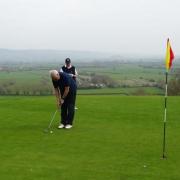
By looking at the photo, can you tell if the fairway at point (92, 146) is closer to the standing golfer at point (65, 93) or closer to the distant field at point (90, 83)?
the standing golfer at point (65, 93)

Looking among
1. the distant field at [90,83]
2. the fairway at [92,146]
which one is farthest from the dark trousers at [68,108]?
the distant field at [90,83]

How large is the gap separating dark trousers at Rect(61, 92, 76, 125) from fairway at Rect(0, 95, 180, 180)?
439mm

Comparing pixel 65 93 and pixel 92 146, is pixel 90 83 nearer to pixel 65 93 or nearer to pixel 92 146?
pixel 65 93

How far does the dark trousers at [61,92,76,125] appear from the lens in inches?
634

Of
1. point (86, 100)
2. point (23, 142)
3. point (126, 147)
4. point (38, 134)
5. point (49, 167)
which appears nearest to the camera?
point (49, 167)

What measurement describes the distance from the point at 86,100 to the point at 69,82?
34.6 ft

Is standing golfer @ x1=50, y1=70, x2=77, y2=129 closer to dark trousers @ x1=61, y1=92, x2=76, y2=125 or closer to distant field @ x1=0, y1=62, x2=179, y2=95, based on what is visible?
dark trousers @ x1=61, y1=92, x2=76, y2=125

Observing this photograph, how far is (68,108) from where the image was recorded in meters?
16.2

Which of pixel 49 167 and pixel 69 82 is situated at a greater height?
pixel 69 82

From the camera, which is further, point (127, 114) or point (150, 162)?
point (127, 114)

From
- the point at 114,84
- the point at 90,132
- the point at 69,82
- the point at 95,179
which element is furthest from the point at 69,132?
the point at 114,84

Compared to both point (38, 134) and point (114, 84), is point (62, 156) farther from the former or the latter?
point (114, 84)

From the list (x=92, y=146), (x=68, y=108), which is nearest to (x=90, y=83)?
(x=68, y=108)

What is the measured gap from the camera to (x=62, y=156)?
11.6m
